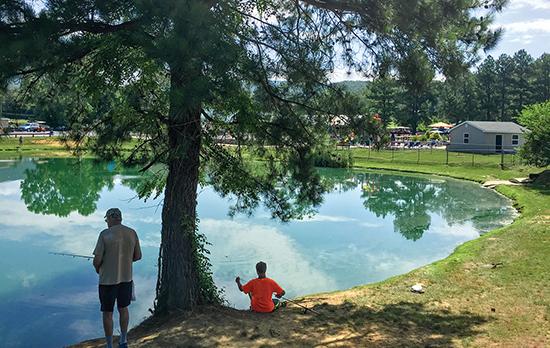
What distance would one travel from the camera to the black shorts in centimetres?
572

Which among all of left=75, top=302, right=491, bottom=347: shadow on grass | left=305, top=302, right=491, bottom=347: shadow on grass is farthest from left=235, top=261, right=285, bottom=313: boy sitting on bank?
left=305, top=302, right=491, bottom=347: shadow on grass

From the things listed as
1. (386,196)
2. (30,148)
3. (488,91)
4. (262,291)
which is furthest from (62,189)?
(488,91)

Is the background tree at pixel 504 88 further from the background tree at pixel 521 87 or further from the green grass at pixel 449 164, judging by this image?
the green grass at pixel 449 164

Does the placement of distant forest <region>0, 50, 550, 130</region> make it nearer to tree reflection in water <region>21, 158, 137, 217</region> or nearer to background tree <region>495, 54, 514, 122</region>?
background tree <region>495, 54, 514, 122</region>

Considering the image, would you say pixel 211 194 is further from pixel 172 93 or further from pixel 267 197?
pixel 172 93

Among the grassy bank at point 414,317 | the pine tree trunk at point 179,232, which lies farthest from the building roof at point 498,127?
the pine tree trunk at point 179,232

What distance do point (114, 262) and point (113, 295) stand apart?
1.31 ft

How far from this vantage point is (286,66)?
821 cm

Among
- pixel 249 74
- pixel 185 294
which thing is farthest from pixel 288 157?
pixel 185 294

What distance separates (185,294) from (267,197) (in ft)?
7.03

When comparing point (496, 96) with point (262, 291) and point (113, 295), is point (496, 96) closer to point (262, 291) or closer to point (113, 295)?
point (262, 291)

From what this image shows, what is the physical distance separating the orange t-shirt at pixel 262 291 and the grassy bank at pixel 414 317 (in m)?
0.15

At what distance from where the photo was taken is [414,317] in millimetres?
7980

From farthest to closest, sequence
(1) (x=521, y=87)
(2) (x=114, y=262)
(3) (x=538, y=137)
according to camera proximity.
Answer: (1) (x=521, y=87) → (3) (x=538, y=137) → (2) (x=114, y=262)
